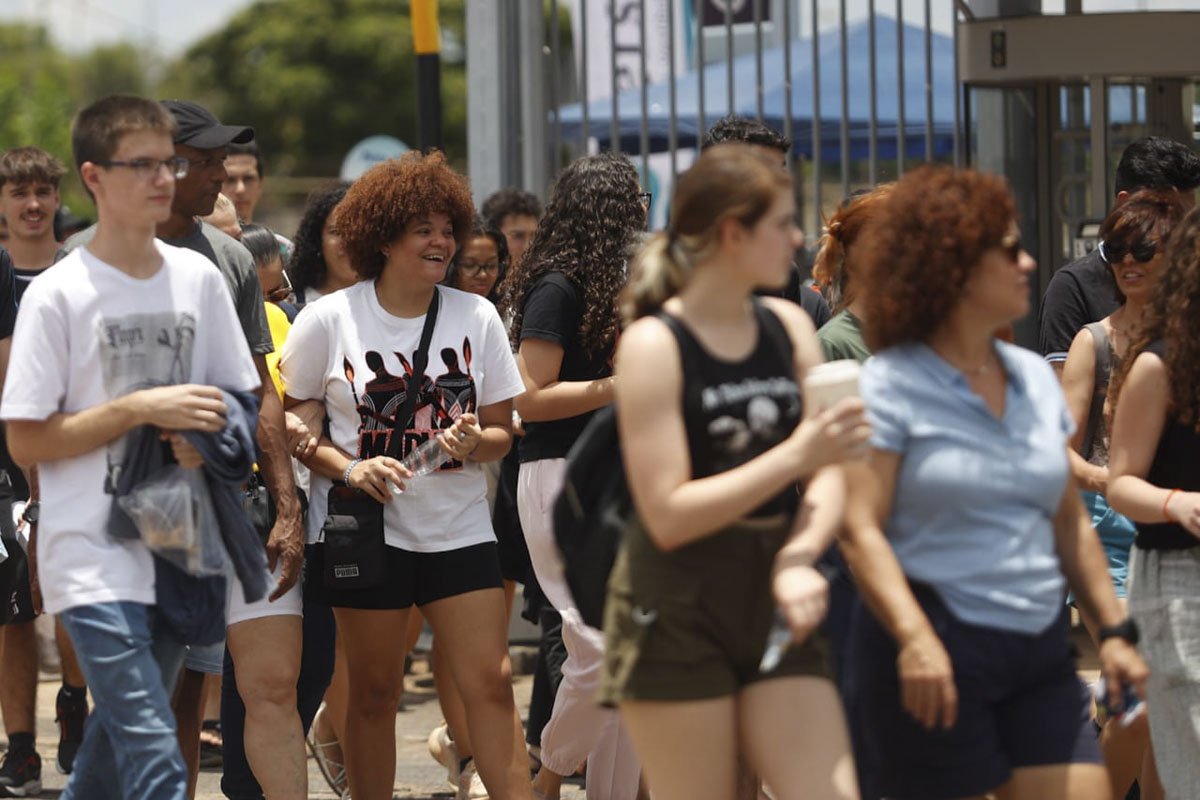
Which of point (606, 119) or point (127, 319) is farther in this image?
point (606, 119)

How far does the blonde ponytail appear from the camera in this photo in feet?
13.3

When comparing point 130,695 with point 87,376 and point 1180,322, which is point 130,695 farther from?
point 1180,322

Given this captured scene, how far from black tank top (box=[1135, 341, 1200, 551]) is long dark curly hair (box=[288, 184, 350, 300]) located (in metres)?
3.73

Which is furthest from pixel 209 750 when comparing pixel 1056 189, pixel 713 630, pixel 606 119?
pixel 606 119

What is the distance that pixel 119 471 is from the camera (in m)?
4.53

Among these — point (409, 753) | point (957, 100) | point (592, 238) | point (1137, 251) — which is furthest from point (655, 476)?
point (957, 100)

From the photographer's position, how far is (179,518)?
4.54 metres

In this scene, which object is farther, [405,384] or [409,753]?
[409,753]

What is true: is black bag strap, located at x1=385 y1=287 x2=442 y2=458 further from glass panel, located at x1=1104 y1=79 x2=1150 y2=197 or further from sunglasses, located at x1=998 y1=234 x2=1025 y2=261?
glass panel, located at x1=1104 y1=79 x2=1150 y2=197

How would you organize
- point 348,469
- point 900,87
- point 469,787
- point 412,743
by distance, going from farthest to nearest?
point 900,87 < point 412,743 < point 469,787 < point 348,469

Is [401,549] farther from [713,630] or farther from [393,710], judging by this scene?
[713,630]

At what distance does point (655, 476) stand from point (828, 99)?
10060 mm

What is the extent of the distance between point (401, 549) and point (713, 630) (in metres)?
1.87

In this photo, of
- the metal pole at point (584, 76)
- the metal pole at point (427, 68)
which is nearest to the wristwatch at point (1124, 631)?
the metal pole at point (427, 68)
